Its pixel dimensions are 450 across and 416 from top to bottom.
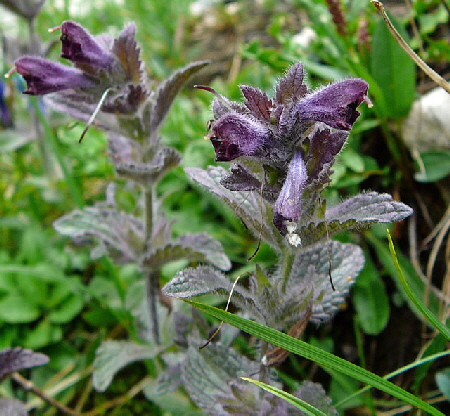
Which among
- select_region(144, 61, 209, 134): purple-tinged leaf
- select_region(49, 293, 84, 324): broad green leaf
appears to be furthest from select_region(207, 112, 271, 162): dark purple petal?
select_region(49, 293, 84, 324): broad green leaf

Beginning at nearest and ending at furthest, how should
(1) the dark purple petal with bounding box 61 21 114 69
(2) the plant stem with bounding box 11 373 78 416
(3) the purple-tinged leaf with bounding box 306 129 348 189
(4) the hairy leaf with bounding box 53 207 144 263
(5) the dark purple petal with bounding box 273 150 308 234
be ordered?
(5) the dark purple petal with bounding box 273 150 308 234
(3) the purple-tinged leaf with bounding box 306 129 348 189
(1) the dark purple petal with bounding box 61 21 114 69
(4) the hairy leaf with bounding box 53 207 144 263
(2) the plant stem with bounding box 11 373 78 416

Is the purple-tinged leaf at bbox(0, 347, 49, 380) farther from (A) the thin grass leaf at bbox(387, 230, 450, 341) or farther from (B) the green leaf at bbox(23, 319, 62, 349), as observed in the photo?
(A) the thin grass leaf at bbox(387, 230, 450, 341)

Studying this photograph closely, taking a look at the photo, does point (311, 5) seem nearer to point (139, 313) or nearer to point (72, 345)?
point (139, 313)

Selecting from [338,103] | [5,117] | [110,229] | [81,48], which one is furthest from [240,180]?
[5,117]

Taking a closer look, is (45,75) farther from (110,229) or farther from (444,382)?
(444,382)

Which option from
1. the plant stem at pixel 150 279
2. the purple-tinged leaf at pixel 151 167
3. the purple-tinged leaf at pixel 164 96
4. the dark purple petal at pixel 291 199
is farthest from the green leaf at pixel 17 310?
the dark purple petal at pixel 291 199

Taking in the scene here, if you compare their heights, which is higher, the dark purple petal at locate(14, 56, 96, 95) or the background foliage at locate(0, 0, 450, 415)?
the dark purple petal at locate(14, 56, 96, 95)
